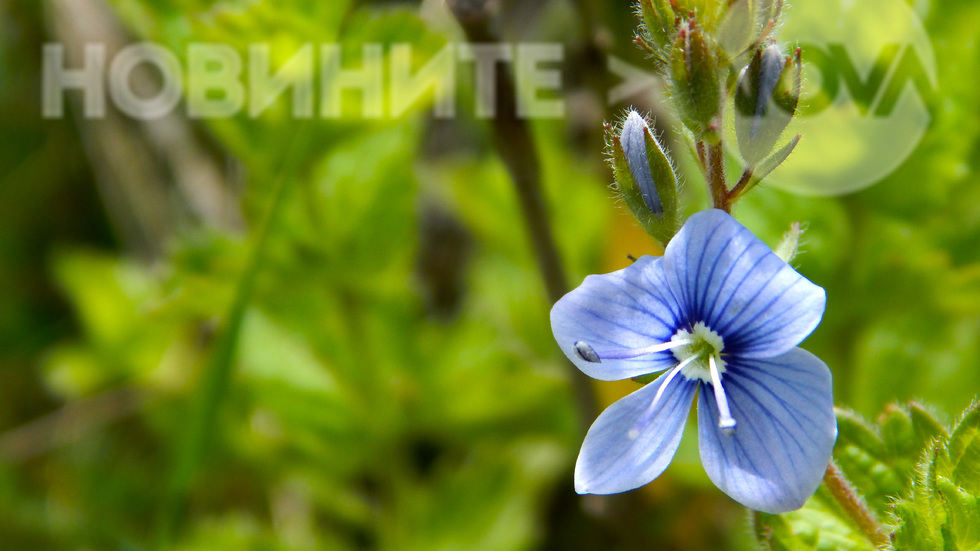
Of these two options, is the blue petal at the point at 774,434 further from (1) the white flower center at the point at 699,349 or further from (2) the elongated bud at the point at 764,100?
(2) the elongated bud at the point at 764,100

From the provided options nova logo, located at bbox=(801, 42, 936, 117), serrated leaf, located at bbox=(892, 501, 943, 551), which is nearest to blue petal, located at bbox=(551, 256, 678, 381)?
serrated leaf, located at bbox=(892, 501, 943, 551)

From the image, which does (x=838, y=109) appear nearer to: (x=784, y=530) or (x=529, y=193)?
(x=529, y=193)

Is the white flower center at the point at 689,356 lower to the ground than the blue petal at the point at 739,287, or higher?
lower

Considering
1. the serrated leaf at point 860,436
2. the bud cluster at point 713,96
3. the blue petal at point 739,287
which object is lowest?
the serrated leaf at point 860,436

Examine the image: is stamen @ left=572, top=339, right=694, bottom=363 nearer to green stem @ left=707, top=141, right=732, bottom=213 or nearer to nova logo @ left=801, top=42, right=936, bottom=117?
green stem @ left=707, top=141, right=732, bottom=213
